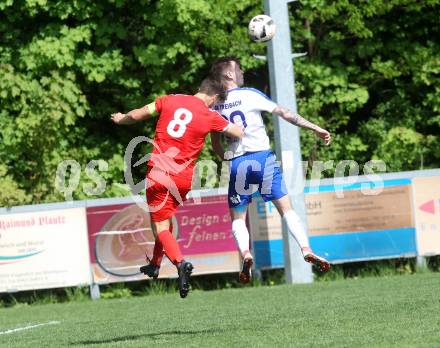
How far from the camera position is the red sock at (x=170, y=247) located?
7.89 meters

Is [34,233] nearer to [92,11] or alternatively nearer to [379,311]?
[92,11]

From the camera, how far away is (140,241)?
15023 millimetres

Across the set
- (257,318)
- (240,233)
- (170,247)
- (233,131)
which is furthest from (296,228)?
(170,247)

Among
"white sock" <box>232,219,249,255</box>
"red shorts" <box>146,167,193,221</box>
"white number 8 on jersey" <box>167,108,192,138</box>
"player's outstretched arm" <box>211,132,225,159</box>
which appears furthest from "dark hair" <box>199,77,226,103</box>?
"white sock" <box>232,219,249,255</box>

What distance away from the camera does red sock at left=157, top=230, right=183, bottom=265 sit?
7.89 meters

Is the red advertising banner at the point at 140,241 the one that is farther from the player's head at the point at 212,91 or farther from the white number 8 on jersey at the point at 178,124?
the white number 8 on jersey at the point at 178,124

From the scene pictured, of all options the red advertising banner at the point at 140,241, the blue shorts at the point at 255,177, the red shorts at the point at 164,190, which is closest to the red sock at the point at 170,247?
the red shorts at the point at 164,190

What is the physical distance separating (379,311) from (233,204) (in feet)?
5.18

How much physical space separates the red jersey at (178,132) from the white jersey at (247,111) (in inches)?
33.7

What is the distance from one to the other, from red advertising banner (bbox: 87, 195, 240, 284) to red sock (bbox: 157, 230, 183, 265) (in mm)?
6962

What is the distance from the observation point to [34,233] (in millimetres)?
14992

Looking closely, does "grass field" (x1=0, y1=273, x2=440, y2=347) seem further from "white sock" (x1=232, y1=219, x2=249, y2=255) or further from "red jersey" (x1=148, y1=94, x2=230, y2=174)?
"red jersey" (x1=148, y1=94, x2=230, y2=174)

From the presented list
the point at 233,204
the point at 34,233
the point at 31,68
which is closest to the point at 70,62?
the point at 31,68

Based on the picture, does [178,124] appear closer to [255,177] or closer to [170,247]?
[170,247]
